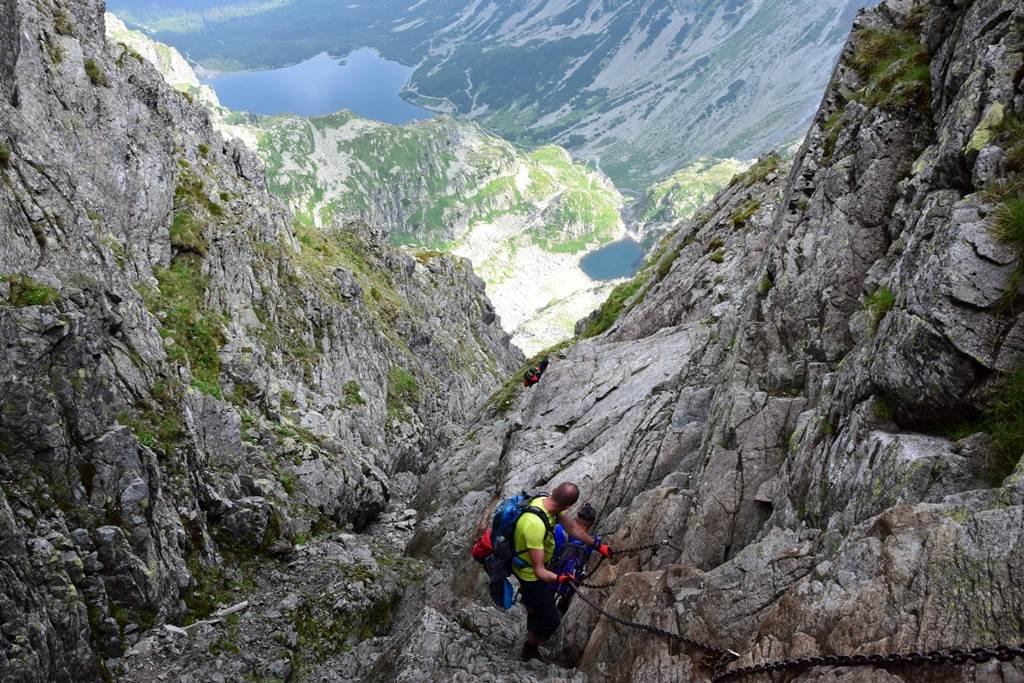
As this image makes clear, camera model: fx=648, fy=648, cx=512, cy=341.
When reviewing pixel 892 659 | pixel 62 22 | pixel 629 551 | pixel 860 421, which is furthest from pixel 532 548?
pixel 62 22

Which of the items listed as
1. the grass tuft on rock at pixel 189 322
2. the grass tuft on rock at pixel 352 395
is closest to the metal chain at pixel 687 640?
the grass tuft on rock at pixel 189 322

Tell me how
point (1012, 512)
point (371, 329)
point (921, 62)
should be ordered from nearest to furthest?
point (1012, 512) < point (921, 62) < point (371, 329)

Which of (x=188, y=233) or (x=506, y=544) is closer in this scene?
(x=506, y=544)

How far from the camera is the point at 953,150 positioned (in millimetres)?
11695

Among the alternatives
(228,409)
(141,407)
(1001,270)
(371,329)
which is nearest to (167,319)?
(228,409)

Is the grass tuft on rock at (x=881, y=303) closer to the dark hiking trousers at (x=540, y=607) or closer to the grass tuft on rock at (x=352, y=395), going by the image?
the dark hiking trousers at (x=540, y=607)

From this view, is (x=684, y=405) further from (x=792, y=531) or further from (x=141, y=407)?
(x=141, y=407)

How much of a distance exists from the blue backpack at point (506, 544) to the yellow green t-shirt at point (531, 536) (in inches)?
2.6

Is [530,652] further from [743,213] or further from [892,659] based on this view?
[743,213]

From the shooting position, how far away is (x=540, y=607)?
13.6m

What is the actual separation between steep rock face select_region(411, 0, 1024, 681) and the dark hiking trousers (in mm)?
570

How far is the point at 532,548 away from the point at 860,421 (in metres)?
6.24

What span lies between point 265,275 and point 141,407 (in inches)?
976

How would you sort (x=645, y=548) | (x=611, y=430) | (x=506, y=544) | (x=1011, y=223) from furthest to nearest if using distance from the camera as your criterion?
(x=611, y=430) → (x=645, y=548) → (x=506, y=544) → (x=1011, y=223)
